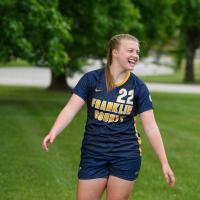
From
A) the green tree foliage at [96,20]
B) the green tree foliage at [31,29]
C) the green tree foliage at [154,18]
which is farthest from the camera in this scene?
the green tree foliage at [154,18]

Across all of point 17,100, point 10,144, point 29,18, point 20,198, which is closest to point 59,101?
point 17,100

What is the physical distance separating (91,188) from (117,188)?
0.61ft

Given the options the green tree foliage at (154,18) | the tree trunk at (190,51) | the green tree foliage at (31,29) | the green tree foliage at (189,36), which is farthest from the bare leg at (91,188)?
the tree trunk at (190,51)

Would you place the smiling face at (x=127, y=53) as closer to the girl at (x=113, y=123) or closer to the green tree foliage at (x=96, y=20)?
the girl at (x=113, y=123)

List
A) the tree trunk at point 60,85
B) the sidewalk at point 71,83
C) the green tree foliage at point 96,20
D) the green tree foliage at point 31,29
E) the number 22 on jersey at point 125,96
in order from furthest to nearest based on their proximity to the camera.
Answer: the sidewalk at point 71,83
the tree trunk at point 60,85
the green tree foliage at point 96,20
the green tree foliage at point 31,29
the number 22 on jersey at point 125,96

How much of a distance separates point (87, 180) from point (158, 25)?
2275 centimetres

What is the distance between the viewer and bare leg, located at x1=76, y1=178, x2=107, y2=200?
16.8 ft

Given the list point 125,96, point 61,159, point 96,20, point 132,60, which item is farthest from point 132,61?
point 96,20

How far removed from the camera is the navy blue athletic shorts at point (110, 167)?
16.7 ft

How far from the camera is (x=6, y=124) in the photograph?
53.5 feet

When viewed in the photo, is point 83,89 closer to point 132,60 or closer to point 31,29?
point 132,60

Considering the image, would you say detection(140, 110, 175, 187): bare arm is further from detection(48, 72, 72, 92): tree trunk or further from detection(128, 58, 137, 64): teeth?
detection(48, 72, 72, 92): tree trunk

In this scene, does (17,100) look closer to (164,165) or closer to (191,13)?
(191,13)

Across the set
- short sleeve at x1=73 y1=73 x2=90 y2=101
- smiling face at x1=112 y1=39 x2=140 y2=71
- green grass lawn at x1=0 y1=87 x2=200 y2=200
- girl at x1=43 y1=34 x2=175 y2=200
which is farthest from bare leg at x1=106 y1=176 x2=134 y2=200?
green grass lawn at x1=0 y1=87 x2=200 y2=200
